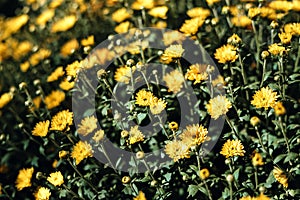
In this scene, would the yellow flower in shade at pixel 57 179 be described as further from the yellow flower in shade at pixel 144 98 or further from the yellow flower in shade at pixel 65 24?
the yellow flower in shade at pixel 65 24

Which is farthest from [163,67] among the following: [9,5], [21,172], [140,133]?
Result: [9,5]

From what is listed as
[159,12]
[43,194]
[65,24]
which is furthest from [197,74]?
[65,24]

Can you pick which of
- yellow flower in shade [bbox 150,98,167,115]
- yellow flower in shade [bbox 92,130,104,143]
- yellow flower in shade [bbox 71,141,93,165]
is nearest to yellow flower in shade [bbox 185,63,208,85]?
yellow flower in shade [bbox 150,98,167,115]

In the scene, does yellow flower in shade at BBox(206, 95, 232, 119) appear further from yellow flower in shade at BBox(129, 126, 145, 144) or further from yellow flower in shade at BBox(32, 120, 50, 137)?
yellow flower in shade at BBox(32, 120, 50, 137)

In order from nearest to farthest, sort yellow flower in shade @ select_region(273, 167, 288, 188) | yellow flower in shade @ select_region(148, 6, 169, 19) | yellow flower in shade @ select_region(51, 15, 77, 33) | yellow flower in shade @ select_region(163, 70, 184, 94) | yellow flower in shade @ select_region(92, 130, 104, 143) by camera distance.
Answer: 1. yellow flower in shade @ select_region(273, 167, 288, 188)
2. yellow flower in shade @ select_region(92, 130, 104, 143)
3. yellow flower in shade @ select_region(163, 70, 184, 94)
4. yellow flower in shade @ select_region(148, 6, 169, 19)
5. yellow flower in shade @ select_region(51, 15, 77, 33)

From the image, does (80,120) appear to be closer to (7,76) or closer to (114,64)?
(114,64)

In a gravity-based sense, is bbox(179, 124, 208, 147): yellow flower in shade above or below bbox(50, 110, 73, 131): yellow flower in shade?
below

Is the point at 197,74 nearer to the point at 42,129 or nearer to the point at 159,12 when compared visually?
the point at 159,12
